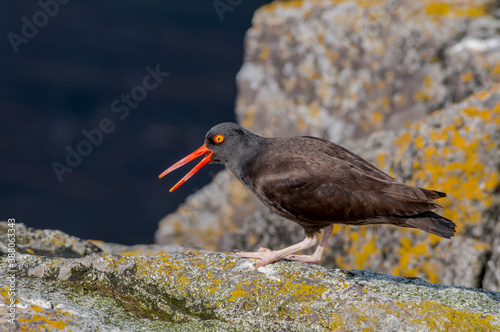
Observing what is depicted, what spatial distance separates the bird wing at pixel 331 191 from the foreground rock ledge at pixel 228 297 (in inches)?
27.6

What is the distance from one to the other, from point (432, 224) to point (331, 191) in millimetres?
1059

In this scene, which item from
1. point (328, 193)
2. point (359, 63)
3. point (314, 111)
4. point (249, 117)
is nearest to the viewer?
point (328, 193)

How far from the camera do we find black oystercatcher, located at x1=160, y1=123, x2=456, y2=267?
593 cm

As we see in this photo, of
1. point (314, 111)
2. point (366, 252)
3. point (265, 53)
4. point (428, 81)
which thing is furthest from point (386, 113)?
point (366, 252)

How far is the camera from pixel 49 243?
693 centimetres

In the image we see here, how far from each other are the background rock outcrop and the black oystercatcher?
139cm

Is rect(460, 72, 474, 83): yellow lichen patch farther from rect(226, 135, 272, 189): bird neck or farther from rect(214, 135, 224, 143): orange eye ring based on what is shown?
rect(214, 135, 224, 143): orange eye ring

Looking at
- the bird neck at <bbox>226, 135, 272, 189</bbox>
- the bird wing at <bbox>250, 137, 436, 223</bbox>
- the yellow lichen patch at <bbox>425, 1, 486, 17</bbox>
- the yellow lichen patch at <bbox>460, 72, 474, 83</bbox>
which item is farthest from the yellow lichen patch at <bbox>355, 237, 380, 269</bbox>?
the yellow lichen patch at <bbox>425, 1, 486, 17</bbox>

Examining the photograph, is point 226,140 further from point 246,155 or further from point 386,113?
point 386,113

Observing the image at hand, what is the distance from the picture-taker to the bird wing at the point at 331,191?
19.6ft

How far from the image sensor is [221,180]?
12.6 meters

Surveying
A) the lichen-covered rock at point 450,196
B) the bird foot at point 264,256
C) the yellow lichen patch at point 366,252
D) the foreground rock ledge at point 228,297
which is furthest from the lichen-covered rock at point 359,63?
the bird foot at point 264,256

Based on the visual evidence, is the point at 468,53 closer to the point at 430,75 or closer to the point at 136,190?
the point at 430,75

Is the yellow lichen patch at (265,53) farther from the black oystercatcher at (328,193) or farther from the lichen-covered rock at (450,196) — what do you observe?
the black oystercatcher at (328,193)
